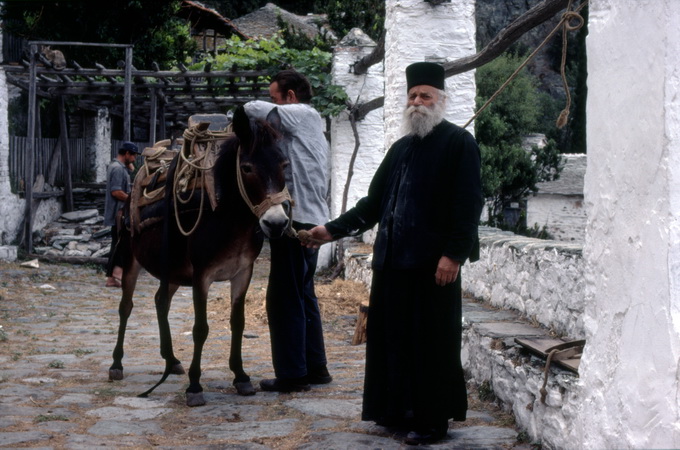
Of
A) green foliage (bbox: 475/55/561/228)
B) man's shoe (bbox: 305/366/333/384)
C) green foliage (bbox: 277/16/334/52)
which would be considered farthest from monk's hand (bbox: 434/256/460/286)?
green foliage (bbox: 277/16/334/52)

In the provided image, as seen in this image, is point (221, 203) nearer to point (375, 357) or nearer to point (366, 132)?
point (375, 357)

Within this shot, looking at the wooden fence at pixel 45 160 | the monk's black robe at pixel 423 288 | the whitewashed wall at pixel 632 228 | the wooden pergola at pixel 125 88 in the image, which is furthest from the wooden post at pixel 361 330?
the wooden fence at pixel 45 160

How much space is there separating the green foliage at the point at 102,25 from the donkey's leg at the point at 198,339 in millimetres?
13684

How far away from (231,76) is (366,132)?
114 inches

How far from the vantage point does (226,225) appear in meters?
4.82

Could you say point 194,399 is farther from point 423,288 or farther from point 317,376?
point 423,288

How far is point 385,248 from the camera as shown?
411 centimetres

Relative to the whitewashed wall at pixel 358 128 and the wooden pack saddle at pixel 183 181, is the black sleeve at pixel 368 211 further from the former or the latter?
the whitewashed wall at pixel 358 128

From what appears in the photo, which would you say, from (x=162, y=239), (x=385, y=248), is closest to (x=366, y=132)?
(x=162, y=239)

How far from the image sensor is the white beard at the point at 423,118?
409 cm

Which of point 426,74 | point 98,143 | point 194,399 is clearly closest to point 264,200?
point 426,74

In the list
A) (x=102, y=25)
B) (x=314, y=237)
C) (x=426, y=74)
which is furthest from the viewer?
(x=102, y=25)

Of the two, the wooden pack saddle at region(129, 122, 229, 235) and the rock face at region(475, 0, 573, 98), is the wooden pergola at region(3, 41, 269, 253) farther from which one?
the rock face at region(475, 0, 573, 98)

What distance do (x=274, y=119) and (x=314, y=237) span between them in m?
0.75
